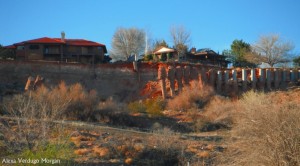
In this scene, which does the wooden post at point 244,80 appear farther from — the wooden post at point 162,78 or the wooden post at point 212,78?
the wooden post at point 162,78

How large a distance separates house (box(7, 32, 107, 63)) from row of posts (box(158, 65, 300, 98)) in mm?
14029

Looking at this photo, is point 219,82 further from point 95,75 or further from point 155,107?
point 95,75

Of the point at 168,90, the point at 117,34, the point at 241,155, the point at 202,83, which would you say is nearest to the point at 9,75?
the point at 168,90

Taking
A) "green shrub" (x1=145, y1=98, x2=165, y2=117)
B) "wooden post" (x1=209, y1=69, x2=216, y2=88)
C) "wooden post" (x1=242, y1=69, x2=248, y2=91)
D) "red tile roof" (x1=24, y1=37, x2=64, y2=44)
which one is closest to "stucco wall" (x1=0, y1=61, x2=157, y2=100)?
"wooden post" (x1=209, y1=69, x2=216, y2=88)

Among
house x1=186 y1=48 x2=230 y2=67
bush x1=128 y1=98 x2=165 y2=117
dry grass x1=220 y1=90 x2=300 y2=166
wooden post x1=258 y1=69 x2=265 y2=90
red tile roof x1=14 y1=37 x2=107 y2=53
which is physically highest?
red tile roof x1=14 y1=37 x2=107 y2=53

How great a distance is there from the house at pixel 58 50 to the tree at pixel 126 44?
11529 millimetres

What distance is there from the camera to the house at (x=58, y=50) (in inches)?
2254

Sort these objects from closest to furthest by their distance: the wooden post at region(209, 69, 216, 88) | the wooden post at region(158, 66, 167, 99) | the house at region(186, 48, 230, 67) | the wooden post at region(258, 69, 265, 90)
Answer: the wooden post at region(158, 66, 167, 99), the wooden post at region(209, 69, 216, 88), the wooden post at region(258, 69, 265, 90), the house at region(186, 48, 230, 67)

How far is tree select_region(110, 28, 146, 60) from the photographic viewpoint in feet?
235

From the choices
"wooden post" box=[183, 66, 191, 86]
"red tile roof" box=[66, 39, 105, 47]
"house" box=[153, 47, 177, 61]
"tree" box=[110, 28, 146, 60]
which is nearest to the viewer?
"wooden post" box=[183, 66, 191, 86]

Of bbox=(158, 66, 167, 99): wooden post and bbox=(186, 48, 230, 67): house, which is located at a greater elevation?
bbox=(186, 48, 230, 67): house

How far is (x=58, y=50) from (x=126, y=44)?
53.2ft

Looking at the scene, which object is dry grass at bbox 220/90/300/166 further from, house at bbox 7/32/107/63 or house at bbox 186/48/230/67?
house at bbox 186/48/230/67

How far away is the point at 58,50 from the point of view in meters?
58.0
